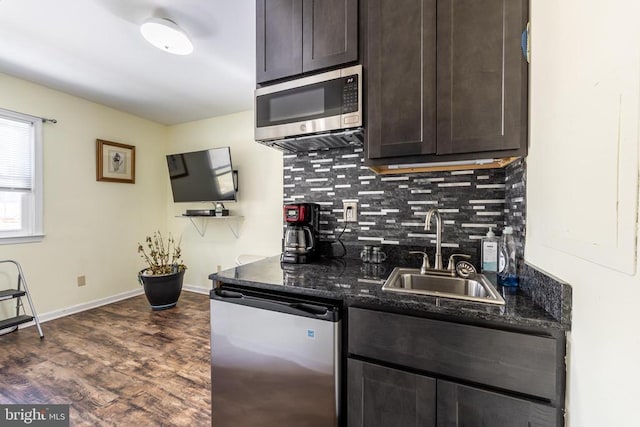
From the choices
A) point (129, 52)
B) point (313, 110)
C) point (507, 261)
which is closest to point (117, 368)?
point (313, 110)

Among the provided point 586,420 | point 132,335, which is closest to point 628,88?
point 586,420

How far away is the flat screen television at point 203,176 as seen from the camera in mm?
3506

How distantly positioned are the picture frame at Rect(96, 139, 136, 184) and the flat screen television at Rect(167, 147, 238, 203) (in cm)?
50

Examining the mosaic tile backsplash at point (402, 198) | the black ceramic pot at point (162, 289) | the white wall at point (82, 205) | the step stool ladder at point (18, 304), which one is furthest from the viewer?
the black ceramic pot at point (162, 289)

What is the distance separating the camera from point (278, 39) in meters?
1.57

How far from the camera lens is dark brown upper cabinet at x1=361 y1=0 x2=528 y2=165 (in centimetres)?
114

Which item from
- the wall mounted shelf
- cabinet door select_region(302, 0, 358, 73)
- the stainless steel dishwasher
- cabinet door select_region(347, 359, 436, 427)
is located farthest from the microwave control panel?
the wall mounted shelf

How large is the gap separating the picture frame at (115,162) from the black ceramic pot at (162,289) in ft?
4.37

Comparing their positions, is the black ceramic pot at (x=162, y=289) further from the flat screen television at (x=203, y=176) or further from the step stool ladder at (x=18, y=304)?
the flat screen television at (x=203, y=176)

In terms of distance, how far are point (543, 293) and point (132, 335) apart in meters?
3.18

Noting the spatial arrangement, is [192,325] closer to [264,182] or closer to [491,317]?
[264,182]

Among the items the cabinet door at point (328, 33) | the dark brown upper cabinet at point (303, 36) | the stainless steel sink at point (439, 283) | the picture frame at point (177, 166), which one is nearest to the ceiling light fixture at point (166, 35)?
the dark brown upper cabinet at point (303, 36)

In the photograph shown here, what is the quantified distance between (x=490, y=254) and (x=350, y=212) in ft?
2.66

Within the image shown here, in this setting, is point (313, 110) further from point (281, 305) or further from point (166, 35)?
point (166, 35)
